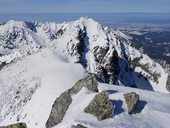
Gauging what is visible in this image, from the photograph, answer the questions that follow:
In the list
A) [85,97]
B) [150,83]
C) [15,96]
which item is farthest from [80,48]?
[85,97]

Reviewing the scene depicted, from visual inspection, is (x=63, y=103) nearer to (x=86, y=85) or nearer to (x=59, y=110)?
(x=59, y=110)

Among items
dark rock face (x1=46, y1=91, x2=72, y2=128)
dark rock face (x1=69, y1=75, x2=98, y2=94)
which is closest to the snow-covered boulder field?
dark rock face (x1=69, y1=75, x2=98, y2=94)

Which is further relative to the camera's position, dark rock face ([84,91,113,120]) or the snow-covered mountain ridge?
A: the snow-covered mountain ridge

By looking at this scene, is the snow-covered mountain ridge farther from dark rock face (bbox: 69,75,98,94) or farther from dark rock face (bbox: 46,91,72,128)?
dark rock face (bbox: 46,91,72,128)

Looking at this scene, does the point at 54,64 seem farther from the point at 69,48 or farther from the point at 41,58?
the point at 69,48

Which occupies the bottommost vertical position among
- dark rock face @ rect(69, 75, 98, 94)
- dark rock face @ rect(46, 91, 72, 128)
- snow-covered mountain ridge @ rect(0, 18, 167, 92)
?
snow-covered mountain ridge @ rect(0, 18, 167, 92)

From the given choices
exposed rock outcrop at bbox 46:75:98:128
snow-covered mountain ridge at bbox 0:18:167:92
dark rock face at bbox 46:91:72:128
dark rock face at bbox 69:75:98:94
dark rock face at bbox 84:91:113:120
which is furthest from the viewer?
snow-covered mountain ridge at bbox 0:18:167:92

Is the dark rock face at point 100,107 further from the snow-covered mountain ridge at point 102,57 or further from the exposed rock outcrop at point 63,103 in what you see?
the snow-covered mountain ridge at point 102,57
